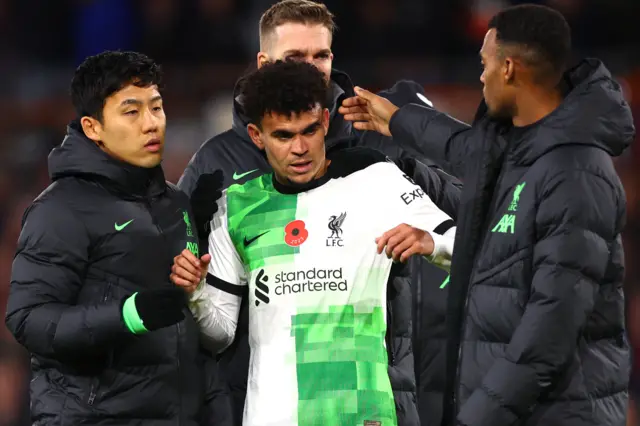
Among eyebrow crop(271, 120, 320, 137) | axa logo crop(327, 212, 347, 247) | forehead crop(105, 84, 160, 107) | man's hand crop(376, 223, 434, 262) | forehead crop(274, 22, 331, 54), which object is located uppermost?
forehead crop(274, 22, 331, 54)

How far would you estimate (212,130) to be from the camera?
8.41 meters

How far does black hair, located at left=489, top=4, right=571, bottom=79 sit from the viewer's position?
352 centimetres

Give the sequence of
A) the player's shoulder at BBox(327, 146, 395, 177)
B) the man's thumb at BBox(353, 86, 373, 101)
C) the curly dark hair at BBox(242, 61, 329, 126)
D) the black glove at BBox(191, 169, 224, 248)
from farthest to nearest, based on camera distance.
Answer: the man's thumb at BBox(353, 86, 373, 101) → the black glove at BBox(191, 169, 224, 248) → the player's shoulder at BBox(327, 146, 395, 177) → the curly dark hair at BBox(242, 61, 329, 126)

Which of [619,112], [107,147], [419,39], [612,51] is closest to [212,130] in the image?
[419,39]

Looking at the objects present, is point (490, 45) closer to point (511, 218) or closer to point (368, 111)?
point (511, 218)

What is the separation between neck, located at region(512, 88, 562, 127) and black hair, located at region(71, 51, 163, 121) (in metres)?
1.17

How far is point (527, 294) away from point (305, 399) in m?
0.71

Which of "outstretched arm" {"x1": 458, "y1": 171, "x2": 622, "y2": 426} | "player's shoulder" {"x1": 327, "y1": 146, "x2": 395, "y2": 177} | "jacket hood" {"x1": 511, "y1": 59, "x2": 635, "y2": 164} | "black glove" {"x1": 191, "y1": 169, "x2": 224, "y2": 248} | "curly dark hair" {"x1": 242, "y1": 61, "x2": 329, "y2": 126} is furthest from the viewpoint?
"black glove" {"x1": 191, "y1": 169, "x2": 224, "y2": 248}

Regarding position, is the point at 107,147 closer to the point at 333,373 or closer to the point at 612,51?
the point at 333,373

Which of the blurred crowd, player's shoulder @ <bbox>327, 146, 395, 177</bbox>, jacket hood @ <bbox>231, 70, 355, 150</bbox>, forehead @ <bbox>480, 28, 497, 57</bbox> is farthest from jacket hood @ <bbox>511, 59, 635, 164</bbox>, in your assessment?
the blurred crowd

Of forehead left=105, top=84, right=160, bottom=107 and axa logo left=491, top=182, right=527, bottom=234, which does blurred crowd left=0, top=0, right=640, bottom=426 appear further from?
axa logo left=491, top=182, right=527, bottom=234

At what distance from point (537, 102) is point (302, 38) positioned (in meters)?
1.24

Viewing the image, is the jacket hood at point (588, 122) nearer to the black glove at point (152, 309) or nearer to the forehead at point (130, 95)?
the black glove at point (152, 309)

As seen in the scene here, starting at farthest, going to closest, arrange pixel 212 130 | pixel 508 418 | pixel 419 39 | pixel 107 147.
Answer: pixel 419 39, pixel 212 130, pixel 107 147, pixel 508 418
